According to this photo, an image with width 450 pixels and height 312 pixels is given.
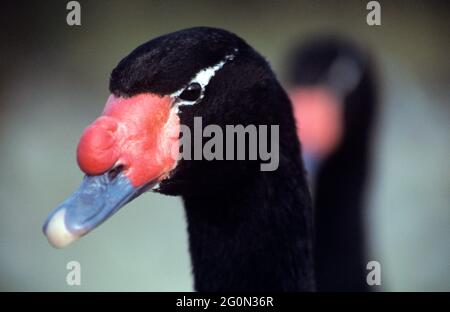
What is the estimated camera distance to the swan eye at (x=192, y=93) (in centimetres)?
150

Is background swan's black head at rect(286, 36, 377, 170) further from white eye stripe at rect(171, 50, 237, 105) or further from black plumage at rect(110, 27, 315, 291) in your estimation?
white eye stripe at rect(171, 50, 237, 105)

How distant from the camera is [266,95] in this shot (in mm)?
1644

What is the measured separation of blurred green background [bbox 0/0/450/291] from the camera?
347cm

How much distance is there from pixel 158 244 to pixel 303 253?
220 centimetres

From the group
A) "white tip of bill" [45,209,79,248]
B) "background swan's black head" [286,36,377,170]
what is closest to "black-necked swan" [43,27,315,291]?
"white tip of bill" [45,209,79,248]

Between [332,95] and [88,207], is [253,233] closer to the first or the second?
[88,207]

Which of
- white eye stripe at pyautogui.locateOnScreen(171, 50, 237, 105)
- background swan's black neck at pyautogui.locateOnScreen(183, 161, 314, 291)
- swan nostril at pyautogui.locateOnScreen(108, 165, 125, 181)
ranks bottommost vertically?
background swan's black neck at pyautogui.locateOnScreen(183, 161, 314, 291)

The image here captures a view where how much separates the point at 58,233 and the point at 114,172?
16cm

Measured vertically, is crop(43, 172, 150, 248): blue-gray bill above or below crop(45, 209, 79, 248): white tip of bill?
above

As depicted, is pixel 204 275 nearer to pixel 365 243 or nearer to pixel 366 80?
pixel 365 243

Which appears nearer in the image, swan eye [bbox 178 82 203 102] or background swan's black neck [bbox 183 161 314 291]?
swan eye [bbox 178 82 203 102]

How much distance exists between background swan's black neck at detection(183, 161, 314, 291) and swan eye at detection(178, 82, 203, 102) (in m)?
0.24

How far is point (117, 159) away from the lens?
56.2 inches

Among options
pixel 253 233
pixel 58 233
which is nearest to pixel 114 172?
pixel 58 233
